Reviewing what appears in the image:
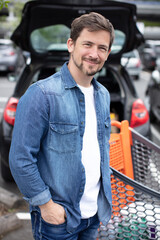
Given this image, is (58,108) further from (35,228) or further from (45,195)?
(35,228)

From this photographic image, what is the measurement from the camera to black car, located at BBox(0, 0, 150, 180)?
3066 millimetres

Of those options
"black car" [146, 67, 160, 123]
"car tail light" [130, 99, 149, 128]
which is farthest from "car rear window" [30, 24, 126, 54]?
"black car" [146, 67, 160, 123]

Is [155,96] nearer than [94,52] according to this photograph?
No

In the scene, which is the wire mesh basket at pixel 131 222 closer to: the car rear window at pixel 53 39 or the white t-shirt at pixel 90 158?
the white t-shirt at pixel 90 158

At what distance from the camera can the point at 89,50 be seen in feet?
4.90

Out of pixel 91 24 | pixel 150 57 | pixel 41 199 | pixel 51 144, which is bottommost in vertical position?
pixel 150 57

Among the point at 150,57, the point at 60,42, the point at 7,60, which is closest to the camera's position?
the point at 60,42

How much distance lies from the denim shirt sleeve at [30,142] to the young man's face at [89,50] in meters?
0.25

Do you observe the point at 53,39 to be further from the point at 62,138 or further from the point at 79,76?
the point at 62,138

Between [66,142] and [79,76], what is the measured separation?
34 cm

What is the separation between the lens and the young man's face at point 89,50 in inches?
58.2

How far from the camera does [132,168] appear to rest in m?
2.62

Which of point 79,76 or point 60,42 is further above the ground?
point 79,76

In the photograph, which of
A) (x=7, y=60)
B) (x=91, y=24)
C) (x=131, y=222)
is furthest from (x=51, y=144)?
(x=7, y=60)
